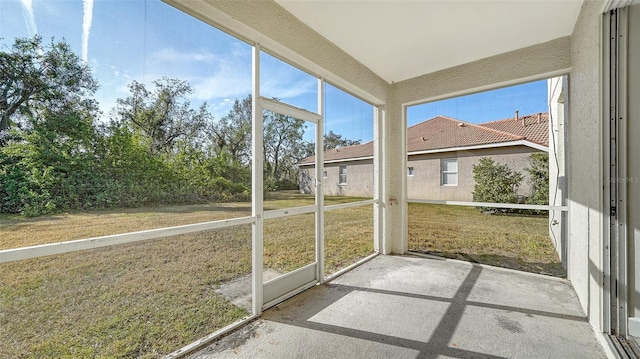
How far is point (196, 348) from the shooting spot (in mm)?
1902

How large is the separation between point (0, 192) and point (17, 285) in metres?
0.48

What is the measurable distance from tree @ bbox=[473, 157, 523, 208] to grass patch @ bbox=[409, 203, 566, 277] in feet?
0.78

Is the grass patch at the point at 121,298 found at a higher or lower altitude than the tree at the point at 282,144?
lower

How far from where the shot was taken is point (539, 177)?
11.1ft

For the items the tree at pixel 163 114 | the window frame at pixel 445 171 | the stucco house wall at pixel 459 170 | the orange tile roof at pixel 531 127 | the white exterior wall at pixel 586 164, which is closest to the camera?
the tree at pixel 163 114

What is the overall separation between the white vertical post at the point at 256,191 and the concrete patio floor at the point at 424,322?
270mm

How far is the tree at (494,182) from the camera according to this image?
355 centimetres

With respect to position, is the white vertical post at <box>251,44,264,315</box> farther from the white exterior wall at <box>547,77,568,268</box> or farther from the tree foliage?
the white exterior wall at <box>547,77,568,268</box>

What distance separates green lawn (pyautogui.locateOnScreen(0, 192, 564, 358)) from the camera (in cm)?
133

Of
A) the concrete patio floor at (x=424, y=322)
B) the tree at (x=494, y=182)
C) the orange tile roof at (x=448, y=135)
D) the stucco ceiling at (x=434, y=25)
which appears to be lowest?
the concrete patio floor at (x=424, y=322)

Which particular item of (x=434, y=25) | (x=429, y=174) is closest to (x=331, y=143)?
(x=434, y=25)

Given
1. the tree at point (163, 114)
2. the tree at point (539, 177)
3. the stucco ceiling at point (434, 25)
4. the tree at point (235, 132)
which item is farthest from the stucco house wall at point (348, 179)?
the tree at point (539, 177)

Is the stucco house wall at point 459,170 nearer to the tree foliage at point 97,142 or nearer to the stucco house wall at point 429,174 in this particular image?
the stucco house wall at point 429,174

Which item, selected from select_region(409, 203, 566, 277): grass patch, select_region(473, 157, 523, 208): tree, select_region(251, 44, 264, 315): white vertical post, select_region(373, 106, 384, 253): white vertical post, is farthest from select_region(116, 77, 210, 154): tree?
select_region(473, 157, 523, 208): tree
